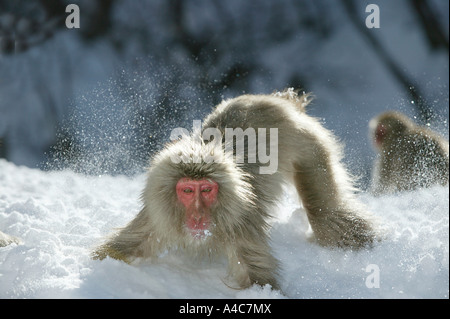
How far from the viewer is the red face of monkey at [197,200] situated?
2.25 metres

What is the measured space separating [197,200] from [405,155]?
10.6 ft

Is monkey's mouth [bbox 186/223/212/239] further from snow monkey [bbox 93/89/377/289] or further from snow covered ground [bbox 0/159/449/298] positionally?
snow covered ground [bbox 0/159/449/298]

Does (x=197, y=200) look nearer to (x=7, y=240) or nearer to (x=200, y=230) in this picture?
(x=200, y=230)

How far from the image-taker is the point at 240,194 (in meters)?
2.32

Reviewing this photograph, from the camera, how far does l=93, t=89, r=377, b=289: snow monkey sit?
2293 millimetres

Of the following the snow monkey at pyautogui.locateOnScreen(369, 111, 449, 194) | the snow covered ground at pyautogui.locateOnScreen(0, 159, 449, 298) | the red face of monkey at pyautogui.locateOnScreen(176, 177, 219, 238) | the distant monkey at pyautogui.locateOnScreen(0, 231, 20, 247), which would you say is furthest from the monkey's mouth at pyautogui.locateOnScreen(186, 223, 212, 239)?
the snow monkey at pyautogui.locateOnScreen(369, 111, 449, 194)

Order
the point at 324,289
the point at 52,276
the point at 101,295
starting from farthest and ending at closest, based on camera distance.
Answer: the point at 324,289
the point at 52,276
the point at 101,295

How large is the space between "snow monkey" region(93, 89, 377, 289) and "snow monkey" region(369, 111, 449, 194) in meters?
1.23

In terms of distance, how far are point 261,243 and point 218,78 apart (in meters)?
5.10

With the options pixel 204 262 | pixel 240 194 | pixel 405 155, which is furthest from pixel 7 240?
pixel 405 155

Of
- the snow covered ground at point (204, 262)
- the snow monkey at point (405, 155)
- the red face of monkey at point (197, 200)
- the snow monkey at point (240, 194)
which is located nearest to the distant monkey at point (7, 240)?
the snow covered ground at point (204, 262)
